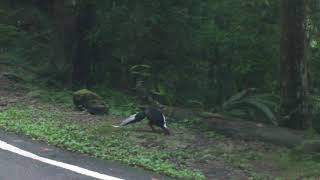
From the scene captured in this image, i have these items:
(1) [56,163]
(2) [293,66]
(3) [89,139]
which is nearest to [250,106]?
(2) [293,66]

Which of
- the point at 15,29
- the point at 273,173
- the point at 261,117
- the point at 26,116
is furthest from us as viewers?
the point at 15,29

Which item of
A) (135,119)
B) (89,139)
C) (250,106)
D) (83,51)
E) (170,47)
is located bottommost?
(250,106)

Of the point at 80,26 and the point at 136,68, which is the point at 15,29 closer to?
the point at 80,26

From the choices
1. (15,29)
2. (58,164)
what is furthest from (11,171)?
(15,29)

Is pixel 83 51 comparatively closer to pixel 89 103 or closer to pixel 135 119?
pixel 89 103

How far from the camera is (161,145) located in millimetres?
7598

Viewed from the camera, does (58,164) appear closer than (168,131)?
Yes

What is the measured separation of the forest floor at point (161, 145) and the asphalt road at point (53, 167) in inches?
8.0

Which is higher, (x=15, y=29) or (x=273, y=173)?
(x=15, y=29)

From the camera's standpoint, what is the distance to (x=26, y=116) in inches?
348

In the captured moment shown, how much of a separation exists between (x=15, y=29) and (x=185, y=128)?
7.62 m

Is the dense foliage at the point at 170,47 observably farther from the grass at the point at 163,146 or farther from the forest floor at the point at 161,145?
the grass at the point at 163,146

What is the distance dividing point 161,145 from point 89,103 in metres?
2.39

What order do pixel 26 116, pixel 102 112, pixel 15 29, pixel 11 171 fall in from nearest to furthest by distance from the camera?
pixel 11 171, pixel 26 116, pixel 102 112, pixel 15 29
